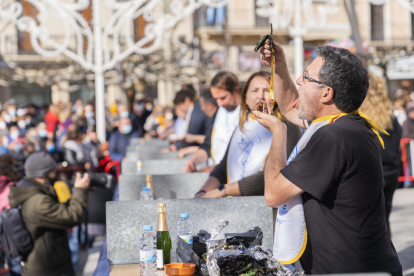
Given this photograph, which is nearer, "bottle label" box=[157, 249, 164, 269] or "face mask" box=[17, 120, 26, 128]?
"bottle label" box=[157, 249, 164, 269]

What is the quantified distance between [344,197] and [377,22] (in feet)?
117

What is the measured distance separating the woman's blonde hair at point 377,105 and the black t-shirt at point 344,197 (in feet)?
6.84

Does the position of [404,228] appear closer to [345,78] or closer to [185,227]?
[185,227]

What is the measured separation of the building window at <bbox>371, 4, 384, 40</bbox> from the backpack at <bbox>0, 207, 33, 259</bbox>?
111ft

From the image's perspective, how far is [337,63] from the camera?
7.66ft

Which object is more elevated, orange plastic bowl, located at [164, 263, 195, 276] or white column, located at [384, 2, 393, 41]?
white column, located at [384, 2, 393, 41]

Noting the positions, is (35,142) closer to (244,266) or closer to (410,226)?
(410,226)

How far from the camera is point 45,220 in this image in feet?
15.0

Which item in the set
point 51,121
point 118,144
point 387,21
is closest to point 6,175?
point 118,144

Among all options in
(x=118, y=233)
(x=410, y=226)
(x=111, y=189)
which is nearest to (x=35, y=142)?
(x=111, y=189)

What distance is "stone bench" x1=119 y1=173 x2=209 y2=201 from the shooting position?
4516 millimetres

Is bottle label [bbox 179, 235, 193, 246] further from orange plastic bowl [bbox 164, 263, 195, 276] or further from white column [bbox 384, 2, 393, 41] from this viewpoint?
white column [bbox 384, 2, 393, 41]

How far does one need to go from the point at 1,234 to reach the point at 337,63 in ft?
11.4

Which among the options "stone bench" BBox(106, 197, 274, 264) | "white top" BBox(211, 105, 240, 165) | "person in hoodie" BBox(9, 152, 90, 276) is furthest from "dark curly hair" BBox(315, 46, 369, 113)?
"person in hoodie" BBox(9, 152, 90, 276)
